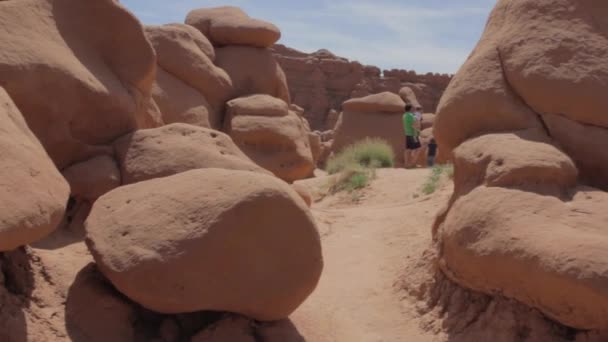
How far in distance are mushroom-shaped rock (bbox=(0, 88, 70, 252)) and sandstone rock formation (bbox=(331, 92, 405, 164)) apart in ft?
35.2

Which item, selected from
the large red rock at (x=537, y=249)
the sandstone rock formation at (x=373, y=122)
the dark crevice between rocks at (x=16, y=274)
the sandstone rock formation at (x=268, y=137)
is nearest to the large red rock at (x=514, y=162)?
the large red rock at (x=537, y=249)

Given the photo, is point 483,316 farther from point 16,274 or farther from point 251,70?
point 251,70

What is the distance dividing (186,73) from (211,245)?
15.6 feet

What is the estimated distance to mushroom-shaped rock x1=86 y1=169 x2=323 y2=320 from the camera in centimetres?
338

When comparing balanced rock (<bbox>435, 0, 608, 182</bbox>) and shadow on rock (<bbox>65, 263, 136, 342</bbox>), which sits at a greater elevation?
balanced rock (<bbox>435, 0, 608, 182</bbox>)

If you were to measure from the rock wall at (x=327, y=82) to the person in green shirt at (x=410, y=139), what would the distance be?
12.6m

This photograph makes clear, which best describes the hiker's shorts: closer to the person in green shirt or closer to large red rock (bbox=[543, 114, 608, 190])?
the person in green shirt

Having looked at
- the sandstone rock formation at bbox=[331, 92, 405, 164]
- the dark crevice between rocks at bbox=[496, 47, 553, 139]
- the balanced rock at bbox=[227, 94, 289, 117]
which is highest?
the dark crevice between rocks at bbox=[496, 47, 553, 139]

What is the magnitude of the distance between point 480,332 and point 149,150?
244cm

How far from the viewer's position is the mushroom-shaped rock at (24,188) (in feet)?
9.70

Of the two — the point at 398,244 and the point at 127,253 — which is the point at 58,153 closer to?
the point at 127,253

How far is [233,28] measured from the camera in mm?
9328

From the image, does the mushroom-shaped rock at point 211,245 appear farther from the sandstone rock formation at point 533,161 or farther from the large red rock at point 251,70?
the large red rock at point 251,70

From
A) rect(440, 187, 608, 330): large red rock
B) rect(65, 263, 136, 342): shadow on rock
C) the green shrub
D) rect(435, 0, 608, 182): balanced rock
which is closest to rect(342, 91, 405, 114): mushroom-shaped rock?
the green shrub
